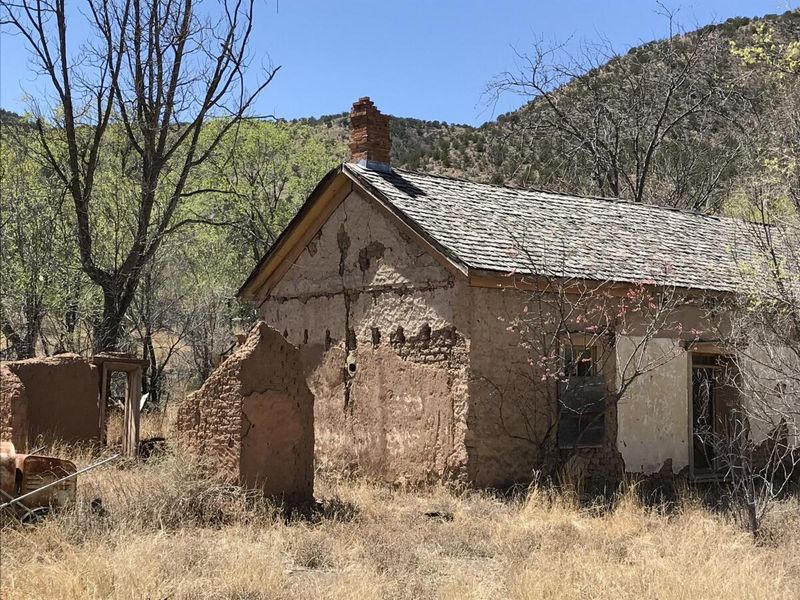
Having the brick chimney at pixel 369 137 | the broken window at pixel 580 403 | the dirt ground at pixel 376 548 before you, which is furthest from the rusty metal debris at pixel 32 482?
the brick chimney at pixel 369 137

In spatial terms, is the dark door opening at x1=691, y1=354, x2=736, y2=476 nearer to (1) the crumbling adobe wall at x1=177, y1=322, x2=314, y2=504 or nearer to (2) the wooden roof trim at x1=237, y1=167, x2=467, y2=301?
(2) the wooden roof trim at x1=237, y1=167, x2=467, y2=301

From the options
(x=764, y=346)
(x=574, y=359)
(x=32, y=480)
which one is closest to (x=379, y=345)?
(x=574, y=359)

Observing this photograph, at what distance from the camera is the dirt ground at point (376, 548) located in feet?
21.8

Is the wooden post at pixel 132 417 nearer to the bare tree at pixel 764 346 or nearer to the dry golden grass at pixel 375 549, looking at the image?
the dry golden grass at pixel 375 549

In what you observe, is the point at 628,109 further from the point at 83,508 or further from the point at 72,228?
the point at 83,508

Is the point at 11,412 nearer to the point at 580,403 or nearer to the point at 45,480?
the point at 45,480

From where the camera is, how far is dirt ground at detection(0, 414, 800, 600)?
6656 mm

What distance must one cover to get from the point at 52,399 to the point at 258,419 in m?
4.00

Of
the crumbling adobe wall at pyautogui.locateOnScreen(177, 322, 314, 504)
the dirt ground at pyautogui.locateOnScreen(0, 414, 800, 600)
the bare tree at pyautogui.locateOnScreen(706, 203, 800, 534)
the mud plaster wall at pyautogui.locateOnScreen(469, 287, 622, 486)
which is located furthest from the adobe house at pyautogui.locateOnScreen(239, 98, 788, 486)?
the crumbling adobe wall at pyautogui.locateOnScreen(177, 322, 314, 504)

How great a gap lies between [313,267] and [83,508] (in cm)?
663

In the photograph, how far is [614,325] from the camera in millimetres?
12055

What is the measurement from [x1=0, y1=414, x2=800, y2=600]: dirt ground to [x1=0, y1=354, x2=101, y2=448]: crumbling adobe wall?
78cm

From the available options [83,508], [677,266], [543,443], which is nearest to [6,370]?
[83,508]

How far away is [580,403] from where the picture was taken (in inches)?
459
